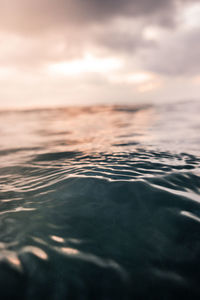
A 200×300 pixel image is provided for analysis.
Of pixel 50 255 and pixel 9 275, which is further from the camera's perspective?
pixel 50 255

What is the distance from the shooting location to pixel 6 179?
11.1ft

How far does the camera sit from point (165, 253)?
1.57m

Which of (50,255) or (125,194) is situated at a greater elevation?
(125,194)

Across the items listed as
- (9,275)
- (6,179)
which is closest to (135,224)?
(9,275)

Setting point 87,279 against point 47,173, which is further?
point 47,173

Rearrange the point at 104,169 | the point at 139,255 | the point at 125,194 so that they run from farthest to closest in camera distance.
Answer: the point at 104,169
the point at 125,194
the point at 139,255

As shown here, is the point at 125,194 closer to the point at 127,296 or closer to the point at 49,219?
the point at 49,219

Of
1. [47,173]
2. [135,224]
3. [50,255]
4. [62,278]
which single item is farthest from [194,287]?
[47,173]

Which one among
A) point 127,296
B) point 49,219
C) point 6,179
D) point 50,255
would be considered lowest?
point 127,296

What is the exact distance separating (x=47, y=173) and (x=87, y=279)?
8.01 feet

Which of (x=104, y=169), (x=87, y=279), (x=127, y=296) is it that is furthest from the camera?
(x=104, y=169)

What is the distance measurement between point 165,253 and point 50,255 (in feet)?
3.47

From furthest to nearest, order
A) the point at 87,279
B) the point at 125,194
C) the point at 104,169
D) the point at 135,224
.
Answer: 1. the point at 104,169
2. the point at 125,194
3. the point at 135,224
4. the point at 87,279

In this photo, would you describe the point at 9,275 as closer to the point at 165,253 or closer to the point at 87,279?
the point at 87,279
